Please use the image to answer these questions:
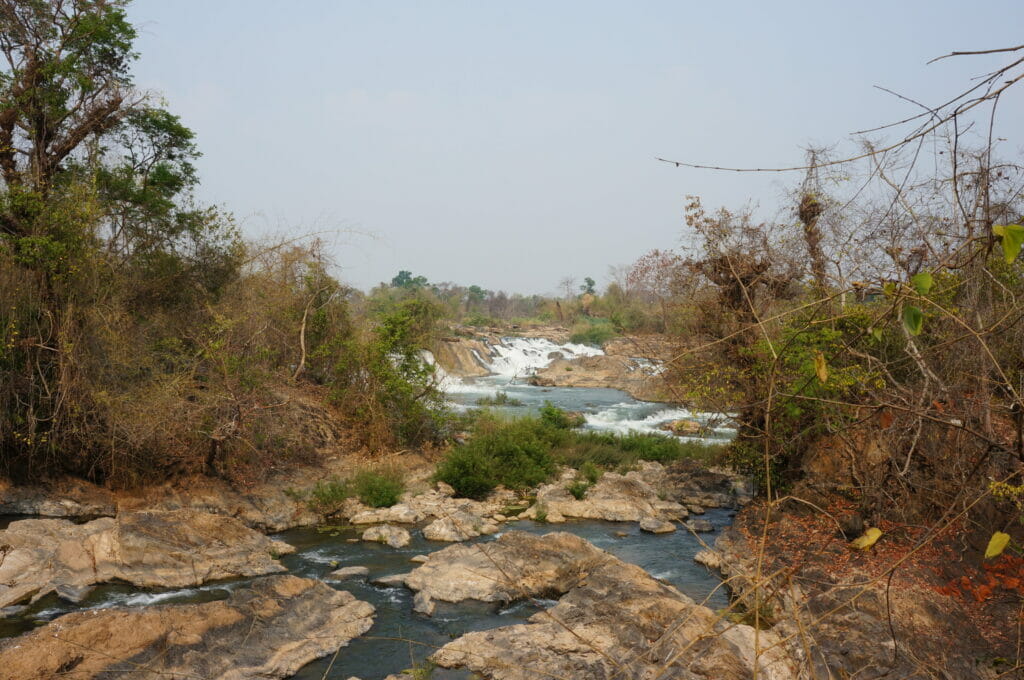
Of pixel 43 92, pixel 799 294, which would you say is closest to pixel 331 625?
pixel 799 294

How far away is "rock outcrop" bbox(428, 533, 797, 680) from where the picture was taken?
5.18 meters

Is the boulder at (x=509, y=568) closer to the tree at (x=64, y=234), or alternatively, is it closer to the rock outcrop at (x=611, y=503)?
the rock outcrop at (x=611, y=503)

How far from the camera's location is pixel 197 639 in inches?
214

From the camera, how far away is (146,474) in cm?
916

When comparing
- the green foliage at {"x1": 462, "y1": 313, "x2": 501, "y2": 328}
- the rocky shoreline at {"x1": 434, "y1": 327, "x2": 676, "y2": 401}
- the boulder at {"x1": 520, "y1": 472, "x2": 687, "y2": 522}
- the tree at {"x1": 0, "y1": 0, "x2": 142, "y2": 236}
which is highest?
the tree at {"x1": 0, "y1": 0, "x2": 142, "y2": 236}

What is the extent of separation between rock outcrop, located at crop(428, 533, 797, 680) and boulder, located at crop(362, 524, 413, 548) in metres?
1.05

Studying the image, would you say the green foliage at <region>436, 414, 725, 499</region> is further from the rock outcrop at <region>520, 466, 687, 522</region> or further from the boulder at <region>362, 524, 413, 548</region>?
the boulder at <region>362, 524, 413, 548</region>

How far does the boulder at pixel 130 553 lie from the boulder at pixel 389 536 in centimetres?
102

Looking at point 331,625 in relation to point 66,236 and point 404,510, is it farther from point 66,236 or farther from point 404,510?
point 66,236

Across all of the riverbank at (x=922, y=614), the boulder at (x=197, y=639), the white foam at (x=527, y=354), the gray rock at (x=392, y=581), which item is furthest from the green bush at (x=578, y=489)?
the white foam at (x=527, y=354)

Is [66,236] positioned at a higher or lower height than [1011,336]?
higher

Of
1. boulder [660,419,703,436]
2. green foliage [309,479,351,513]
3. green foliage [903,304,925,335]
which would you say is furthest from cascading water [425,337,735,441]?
green foliage [903,304,925,335]

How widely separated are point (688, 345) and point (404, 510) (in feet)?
15.3

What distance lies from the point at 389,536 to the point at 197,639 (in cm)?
335
